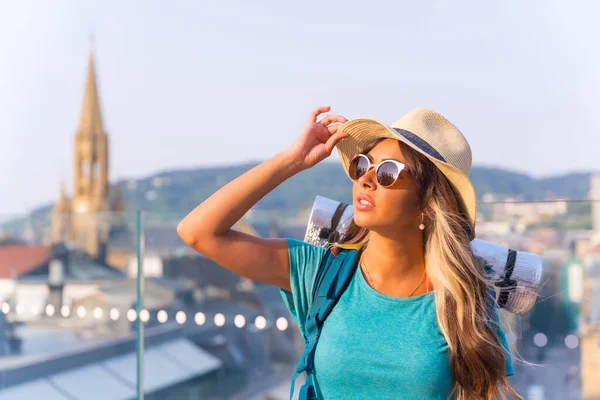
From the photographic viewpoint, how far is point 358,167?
2033mm

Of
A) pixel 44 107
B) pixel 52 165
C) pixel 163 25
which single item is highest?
pixel 163 25

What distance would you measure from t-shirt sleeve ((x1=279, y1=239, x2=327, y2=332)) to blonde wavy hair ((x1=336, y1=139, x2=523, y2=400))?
27cm

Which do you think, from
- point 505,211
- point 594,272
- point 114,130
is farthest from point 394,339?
point 114,130

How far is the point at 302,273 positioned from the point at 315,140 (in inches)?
12.7

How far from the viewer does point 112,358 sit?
3.54m

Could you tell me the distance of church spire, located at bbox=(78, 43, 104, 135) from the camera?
256ft

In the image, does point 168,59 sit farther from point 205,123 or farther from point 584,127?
point 584,127

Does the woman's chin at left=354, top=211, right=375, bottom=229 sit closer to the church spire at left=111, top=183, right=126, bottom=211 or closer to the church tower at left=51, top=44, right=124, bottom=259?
the church tower at left=51, top=44, right=124, bottom=259

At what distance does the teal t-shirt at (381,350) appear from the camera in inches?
74.2

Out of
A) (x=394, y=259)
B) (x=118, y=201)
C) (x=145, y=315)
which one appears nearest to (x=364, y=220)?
(x=394, y=259)

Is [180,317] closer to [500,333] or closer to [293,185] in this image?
[500,333]

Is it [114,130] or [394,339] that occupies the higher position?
[394,339]

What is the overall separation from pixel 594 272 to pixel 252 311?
4.38ft

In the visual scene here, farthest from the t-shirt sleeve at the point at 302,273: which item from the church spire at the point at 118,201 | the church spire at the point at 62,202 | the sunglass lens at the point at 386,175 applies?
the church spire at the point at 62,202
